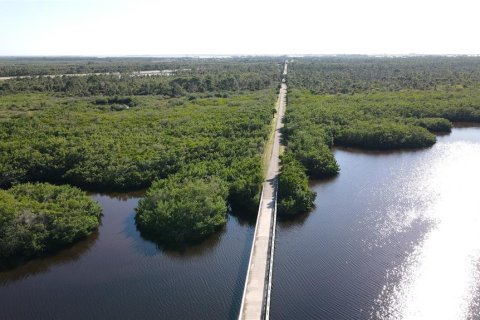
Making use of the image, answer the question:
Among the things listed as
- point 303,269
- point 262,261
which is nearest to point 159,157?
point 262,261

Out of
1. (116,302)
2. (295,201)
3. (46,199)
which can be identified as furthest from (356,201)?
(46,199)

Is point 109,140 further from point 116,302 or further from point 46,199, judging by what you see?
point 116,302

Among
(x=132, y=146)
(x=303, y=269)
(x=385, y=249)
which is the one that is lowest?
(x=385, y=249)

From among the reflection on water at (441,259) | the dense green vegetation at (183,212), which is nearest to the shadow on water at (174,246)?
the dense green vegetation at (183,212)

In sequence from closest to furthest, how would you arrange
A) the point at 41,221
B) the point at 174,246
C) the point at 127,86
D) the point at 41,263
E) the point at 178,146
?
the point at 41,263
the point at 41,221
the point at 174,246
the point at 178,146
the point at 127,86

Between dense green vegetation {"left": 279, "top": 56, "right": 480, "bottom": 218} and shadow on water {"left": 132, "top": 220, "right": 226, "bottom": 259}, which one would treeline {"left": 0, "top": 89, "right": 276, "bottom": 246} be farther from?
dense green vegetation {"left": 279, "top": 56, "right": 480, "bottom": 218}

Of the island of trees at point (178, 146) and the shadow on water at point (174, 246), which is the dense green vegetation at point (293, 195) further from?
the shadow on water at point (174, 246)

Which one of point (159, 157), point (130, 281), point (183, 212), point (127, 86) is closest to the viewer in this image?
point (130, 281)

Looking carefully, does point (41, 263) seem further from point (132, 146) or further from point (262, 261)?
point (132, 146)

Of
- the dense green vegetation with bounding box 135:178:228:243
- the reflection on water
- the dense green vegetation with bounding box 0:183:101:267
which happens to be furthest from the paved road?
the dense green vegetation with bounding box 0:183:101:267
